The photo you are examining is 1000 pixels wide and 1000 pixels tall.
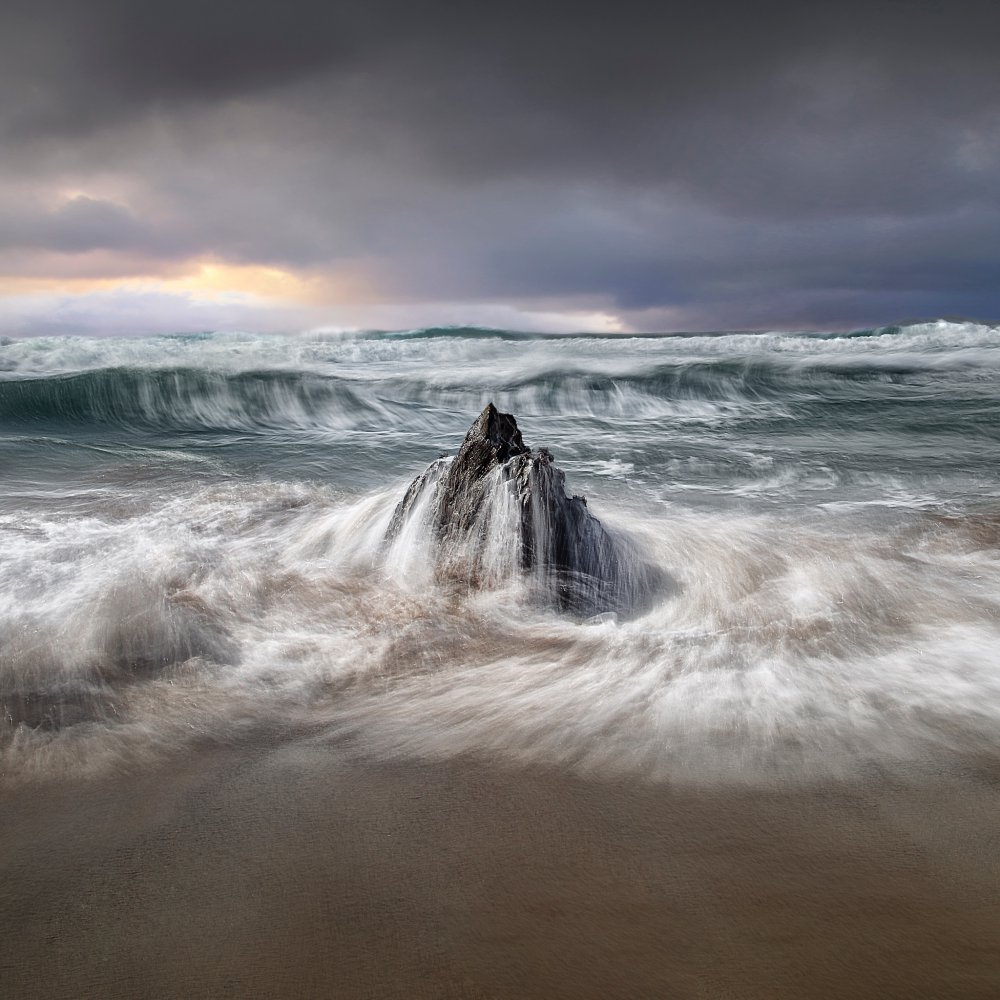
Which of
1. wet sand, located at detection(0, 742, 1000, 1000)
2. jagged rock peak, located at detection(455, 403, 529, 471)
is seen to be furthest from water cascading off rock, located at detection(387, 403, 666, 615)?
wet sand, located at detection(0, 742, 1000, 1000)

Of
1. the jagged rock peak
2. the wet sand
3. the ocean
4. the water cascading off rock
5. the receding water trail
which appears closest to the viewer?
the wet sand

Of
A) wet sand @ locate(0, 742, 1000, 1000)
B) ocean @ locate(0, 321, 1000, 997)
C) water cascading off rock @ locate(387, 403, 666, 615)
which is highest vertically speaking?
water cascading off rock @ locate(387, 403, 666, 615)

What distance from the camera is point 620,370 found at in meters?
16.1

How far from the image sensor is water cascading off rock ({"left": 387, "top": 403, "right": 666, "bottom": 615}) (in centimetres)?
351

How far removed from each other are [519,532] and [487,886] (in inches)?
82.2

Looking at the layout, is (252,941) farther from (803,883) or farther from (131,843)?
(803,883)

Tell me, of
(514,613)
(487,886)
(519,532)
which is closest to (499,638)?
(514,613)

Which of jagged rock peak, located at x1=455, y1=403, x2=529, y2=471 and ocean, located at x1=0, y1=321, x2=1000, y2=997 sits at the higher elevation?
jagged rock peak, located at x1=455, y1=403, x2=529, y2=471

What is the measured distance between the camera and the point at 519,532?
3.58 m

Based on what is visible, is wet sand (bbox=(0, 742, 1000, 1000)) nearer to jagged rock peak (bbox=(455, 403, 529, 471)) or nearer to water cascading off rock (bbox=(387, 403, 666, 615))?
water cascading off rock (bbox=(387, 403, 666, 615))

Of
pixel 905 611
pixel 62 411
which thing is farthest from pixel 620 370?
pixel 905 611

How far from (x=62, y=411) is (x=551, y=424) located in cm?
786

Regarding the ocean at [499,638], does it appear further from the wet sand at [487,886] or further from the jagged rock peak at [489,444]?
the jagged rock peak at [489,444]

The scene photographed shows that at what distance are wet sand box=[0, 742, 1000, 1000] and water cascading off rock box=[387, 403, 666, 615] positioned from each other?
4.88ft
